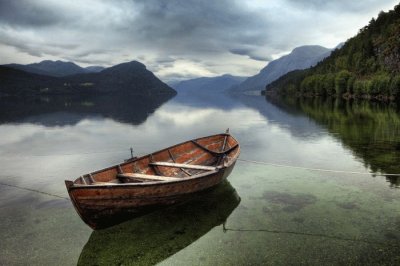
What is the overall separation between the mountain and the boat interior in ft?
303

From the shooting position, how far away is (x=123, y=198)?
1278 cm

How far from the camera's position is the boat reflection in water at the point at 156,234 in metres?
11.3

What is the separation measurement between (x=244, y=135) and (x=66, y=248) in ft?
100

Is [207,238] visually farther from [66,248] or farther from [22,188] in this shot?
[22,188]

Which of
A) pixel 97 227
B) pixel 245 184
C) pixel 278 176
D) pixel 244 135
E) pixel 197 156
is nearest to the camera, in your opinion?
pixel 97 227

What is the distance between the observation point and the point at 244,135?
40094 mm

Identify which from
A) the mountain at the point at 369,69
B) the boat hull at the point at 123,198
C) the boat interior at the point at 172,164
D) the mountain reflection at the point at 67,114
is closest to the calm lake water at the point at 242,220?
the boat hull at the point at 123,198

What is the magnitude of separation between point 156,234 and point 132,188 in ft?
7.26

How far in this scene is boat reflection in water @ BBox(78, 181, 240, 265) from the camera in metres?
11.3

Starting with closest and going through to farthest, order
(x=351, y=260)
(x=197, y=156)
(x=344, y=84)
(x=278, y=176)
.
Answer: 1. (x=351, y=260)
2. (x=278, y=176)
3. (x=197, y=156)
4. (x=344, y=84)

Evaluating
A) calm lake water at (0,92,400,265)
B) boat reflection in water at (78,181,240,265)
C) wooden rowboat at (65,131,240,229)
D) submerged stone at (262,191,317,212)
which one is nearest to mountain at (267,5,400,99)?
calm lake water at (0,92,400,265)

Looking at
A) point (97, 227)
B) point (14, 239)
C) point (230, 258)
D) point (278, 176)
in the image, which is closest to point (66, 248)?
point (97, 227)

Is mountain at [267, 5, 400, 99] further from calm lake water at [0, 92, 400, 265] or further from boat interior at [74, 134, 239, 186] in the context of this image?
boat interior at [74, 134, 239, 186]

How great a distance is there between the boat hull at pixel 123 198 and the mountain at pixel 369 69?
10033 centimetres
